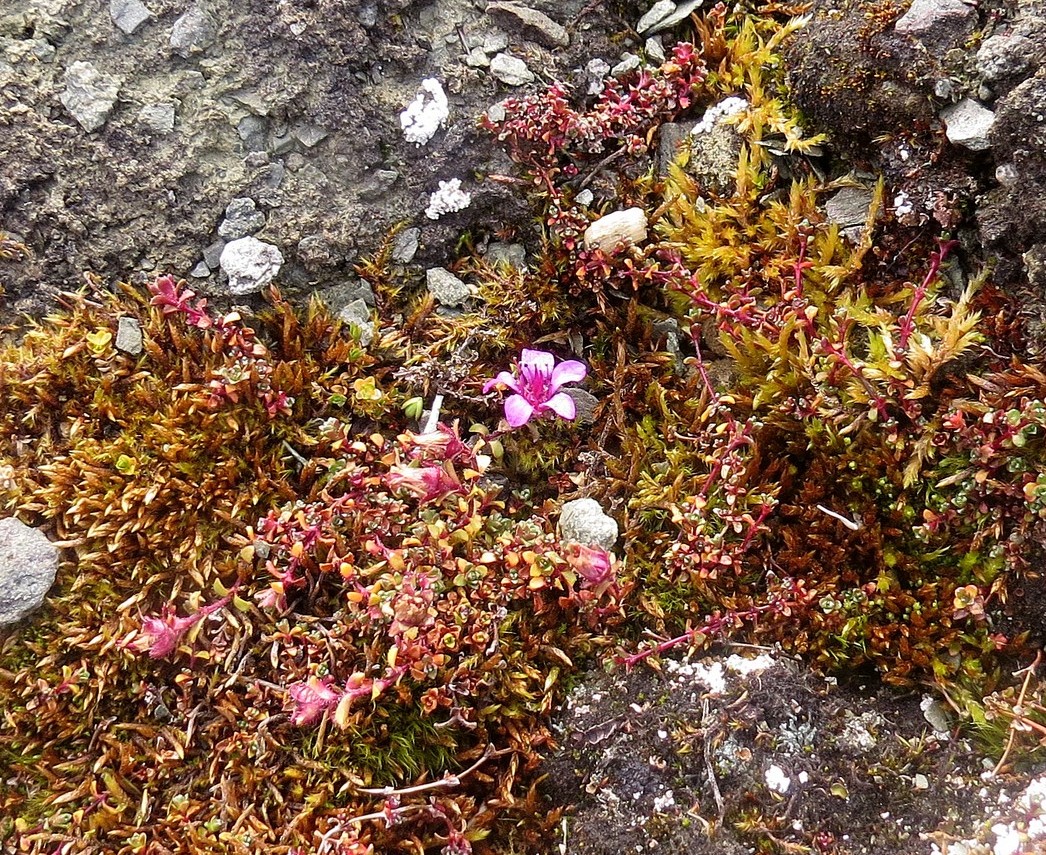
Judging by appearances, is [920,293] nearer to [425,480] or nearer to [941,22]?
[941,22]

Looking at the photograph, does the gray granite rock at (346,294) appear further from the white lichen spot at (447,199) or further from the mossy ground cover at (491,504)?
the white lichen spot at (447,199)

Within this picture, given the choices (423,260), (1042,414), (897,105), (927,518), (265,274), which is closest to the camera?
(1042,414)

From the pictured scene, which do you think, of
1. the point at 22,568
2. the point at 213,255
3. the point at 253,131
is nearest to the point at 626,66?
the point at 253,131

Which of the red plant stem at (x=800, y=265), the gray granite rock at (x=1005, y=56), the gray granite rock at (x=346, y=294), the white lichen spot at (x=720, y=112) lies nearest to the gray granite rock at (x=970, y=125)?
the gray granite rock at (x=1005, y=56)

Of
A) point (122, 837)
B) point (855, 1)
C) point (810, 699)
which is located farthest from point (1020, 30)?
point (122, 837)

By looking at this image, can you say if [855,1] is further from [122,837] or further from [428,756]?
[122,837]

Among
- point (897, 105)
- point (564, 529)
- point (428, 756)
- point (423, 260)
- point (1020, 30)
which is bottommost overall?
point (428, 756)
